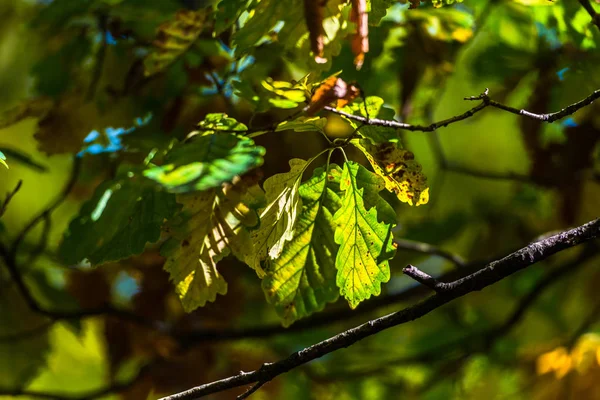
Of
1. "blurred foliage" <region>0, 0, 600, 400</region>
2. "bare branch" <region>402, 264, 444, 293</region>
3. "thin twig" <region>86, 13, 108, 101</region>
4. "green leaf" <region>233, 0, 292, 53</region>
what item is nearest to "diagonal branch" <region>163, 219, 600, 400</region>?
"bare branch" <region>402, 264, 444, 293</region>

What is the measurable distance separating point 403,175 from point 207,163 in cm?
24

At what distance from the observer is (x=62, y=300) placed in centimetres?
149

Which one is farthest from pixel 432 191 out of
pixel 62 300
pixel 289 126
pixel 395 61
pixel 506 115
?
pixel 289 126

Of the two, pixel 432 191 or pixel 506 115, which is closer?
pixel 432 191

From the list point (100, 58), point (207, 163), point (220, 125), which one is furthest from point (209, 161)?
point (100, 58)

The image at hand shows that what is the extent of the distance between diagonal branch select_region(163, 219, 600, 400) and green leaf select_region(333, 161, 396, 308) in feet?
0.37

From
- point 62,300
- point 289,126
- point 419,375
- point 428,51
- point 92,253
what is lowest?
point 419,375

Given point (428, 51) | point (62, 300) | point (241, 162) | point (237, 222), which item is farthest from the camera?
point (62, 300)

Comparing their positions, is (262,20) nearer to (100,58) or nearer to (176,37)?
(176,37)

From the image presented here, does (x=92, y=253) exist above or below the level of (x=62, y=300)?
above

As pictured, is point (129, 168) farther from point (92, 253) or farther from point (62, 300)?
point (62, 300)

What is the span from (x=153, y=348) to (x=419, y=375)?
0.82 meters

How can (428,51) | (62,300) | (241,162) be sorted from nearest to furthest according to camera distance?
(241,162)
(428,51)
(62,300)

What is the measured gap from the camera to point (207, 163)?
0.67 metres
